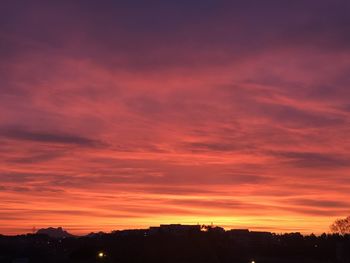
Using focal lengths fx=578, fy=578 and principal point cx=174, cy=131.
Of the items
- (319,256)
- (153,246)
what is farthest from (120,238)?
(319,256)

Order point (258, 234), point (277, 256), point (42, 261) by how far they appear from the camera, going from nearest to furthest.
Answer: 1. point (42, 261)
2. point (277, 256)
3. point (258, 234)

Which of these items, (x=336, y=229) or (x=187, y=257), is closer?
(x=187, y=257)

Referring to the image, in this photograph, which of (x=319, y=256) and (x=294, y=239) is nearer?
(x=319, y=256)

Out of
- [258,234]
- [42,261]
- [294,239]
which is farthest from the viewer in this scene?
[258,234]

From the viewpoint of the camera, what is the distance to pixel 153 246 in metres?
111

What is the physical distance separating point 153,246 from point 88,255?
2109 cm

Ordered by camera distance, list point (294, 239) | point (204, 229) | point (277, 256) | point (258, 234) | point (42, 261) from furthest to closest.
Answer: point (258, 234) < point (204, 229) < point (294, 239) < point (277, 256) < point (42, 261)

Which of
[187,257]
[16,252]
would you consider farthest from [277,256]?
[16,252]

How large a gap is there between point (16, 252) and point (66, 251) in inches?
452

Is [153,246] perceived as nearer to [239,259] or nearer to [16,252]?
[239,259]

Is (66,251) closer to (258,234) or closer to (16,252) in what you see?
(16,252)

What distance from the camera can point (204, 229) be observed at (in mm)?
143000

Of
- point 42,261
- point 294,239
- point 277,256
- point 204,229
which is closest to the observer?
point 42,261

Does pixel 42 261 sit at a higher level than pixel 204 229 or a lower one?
lower
